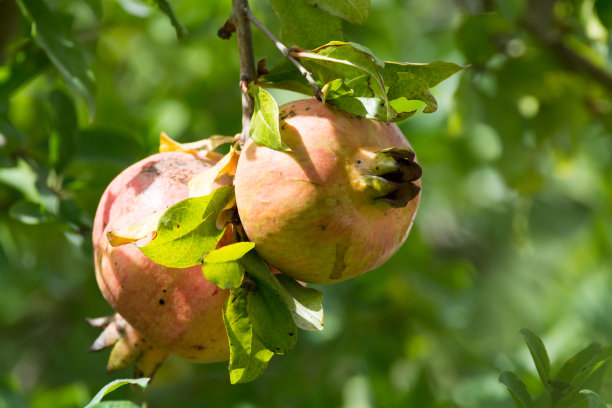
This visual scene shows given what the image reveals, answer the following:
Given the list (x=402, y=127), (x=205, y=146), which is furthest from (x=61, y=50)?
(x=402, y=127)

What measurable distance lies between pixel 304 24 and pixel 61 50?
1.43 feet

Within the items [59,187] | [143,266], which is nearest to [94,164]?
[59,187]

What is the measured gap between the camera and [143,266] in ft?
2.82

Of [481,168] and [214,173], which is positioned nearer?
[214,173]

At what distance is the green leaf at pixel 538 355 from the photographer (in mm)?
871

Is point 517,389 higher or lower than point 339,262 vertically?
lower

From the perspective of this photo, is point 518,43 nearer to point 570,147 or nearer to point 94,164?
point 570,147

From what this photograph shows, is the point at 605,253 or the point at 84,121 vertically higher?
the point at 84,121

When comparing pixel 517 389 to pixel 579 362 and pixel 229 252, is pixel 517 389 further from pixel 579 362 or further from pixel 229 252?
pixel 229 252

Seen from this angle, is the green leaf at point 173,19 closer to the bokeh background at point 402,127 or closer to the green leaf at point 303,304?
the bokeh background at point 402,127

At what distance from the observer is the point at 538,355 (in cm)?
89

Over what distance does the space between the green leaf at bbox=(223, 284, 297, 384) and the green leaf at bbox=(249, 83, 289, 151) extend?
6.4 inches

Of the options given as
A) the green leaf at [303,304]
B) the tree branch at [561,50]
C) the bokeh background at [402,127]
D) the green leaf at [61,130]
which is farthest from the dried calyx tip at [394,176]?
the tree branch at [561,50]

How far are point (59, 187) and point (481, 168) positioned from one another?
49.0 inches
